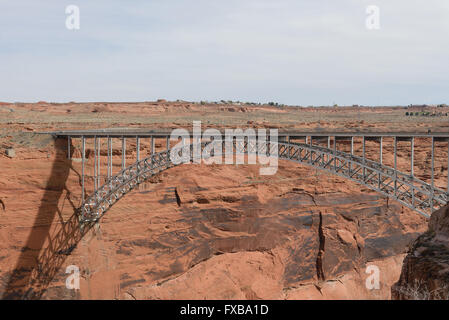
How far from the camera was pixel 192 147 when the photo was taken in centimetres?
2570

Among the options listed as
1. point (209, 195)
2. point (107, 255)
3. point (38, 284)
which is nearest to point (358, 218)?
point (209, 195)

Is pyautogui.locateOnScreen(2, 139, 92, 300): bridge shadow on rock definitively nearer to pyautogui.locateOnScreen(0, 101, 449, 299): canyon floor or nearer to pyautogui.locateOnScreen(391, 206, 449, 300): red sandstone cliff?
pyautogui.locateOnScreen(0, 101, 449, 299): canyon floor

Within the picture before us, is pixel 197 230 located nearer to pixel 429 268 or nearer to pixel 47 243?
pixel 47 243

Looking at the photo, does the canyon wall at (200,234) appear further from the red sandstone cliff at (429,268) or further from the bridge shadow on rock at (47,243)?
the red sandstone cliff at (429,268)

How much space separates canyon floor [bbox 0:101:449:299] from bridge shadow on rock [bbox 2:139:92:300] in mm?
54

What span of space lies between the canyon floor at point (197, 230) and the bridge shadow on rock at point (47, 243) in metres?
0.05

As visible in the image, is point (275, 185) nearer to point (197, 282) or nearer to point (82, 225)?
point (197, 282)

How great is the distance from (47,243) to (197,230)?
9184 millimetres

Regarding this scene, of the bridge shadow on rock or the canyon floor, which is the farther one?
the canyon floor

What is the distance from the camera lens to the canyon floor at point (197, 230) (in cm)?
2397

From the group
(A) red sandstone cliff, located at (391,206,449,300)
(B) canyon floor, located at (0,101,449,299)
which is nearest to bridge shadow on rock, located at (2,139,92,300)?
(B) canyon floor, located at (0,101,449,299)

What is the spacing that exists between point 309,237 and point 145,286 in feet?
41.7

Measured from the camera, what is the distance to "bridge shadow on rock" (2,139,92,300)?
23516 millimetres

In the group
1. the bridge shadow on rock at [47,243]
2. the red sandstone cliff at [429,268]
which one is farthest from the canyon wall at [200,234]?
the red sandstone cliff at [429,268]
